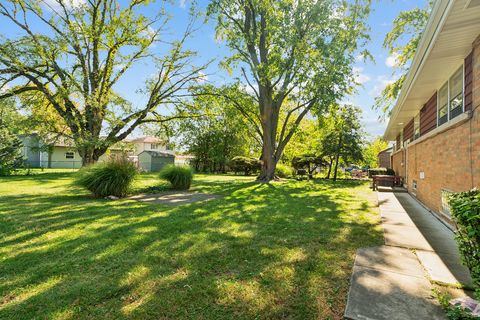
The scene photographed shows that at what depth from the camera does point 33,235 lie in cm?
418

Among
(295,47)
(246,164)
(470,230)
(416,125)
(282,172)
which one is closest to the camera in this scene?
(470,230)

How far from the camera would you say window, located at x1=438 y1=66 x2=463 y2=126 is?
535cm

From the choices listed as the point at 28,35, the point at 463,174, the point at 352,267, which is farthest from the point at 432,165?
the point at 28,35

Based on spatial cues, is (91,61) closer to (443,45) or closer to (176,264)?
(176,264)

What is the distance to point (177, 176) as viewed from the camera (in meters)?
10.5

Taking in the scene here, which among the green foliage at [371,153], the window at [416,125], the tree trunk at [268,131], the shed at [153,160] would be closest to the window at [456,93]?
the window at [416,125]

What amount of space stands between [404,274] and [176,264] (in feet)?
9.02

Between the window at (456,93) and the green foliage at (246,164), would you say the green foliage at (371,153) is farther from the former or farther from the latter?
the window at (456,93)

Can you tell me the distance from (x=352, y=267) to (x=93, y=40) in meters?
18.3

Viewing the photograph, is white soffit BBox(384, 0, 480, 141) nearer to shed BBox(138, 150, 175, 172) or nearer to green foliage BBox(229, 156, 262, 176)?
green foliage BBox(229, 156, 262, 176)

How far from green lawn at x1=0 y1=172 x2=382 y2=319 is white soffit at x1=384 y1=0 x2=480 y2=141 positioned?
11.3 ft

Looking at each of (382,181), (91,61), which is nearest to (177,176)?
(382,181)

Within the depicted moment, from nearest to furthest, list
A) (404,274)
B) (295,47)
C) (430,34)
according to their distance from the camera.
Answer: (404,274) < (430,34) < (295,47)

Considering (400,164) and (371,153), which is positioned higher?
(371,153)
